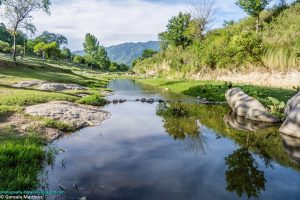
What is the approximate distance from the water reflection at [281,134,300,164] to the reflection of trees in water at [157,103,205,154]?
334cm

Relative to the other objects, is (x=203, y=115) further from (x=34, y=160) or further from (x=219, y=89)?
(x=34, y=160)

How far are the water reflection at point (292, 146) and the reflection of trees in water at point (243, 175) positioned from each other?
151 centimetres

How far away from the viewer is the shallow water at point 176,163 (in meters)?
7.95

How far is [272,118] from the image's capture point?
16.6 metres

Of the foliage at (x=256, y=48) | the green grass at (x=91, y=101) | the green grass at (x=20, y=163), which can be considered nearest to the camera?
the green grass at (x=20, y=163)

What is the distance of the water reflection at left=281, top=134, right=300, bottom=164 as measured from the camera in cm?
1072

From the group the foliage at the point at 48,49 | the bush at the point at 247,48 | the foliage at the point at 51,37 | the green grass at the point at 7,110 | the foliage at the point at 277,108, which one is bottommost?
the green grass at the point at 7,110

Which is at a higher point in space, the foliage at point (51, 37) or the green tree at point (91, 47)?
the foliage at point (51, 37)

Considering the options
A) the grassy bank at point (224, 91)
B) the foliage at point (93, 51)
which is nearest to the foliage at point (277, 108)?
the grassy bank at point (224, 91)

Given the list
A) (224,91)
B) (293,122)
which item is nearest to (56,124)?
(293,122)

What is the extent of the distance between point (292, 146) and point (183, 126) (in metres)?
6.22

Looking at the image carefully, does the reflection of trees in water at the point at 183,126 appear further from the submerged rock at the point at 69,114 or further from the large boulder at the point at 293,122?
the submerged rock at the point at 69,114

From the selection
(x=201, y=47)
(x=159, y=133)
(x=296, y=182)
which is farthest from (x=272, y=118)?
(x=201, y=47)

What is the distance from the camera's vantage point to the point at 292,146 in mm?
11883
